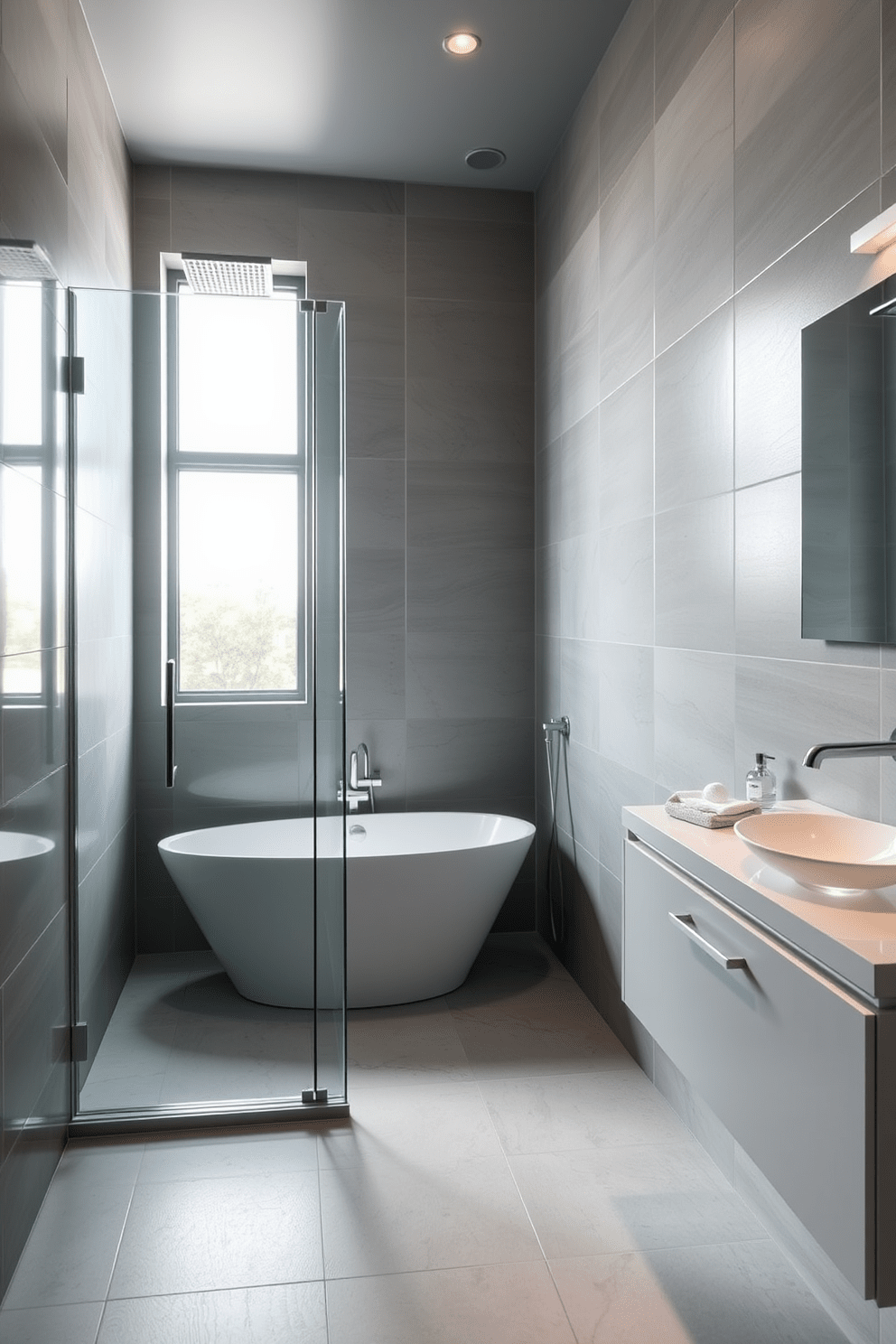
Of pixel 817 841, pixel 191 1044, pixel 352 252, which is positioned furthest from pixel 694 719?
pixel 352 252

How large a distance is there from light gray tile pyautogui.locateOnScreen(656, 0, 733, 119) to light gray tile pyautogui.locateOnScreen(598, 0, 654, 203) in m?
0.07

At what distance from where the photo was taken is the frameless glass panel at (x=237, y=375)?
2.43 m

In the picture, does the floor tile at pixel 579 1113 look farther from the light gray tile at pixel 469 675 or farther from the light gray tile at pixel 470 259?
the light gray tile at pixel 470 259

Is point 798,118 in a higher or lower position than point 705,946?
higher

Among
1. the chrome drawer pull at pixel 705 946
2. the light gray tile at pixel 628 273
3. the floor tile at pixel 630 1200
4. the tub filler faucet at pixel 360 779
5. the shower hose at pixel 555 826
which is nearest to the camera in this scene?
the chrome drawer pull at pixel 705 946

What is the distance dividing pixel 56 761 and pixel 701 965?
5.18 ft

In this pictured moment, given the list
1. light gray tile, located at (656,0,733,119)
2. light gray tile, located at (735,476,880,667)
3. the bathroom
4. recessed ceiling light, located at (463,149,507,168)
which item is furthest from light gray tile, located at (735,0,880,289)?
recessed ceiling light, located at (463,149,507,168)

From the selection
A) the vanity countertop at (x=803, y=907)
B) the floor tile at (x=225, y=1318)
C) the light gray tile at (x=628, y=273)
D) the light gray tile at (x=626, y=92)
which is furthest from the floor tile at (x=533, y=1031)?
the light gray tile at (x=626, y=92)

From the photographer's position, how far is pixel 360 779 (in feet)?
12.9

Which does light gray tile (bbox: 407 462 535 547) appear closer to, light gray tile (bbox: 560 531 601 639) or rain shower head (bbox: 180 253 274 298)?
light gray tile (bbox: 560 531 601 639)

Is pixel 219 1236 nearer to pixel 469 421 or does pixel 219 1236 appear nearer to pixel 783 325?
pixel 783 325

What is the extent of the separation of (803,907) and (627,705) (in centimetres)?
163

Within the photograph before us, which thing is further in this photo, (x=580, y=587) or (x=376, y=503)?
(x=376, y=503)

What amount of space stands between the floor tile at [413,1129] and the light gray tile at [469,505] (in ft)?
7.14
